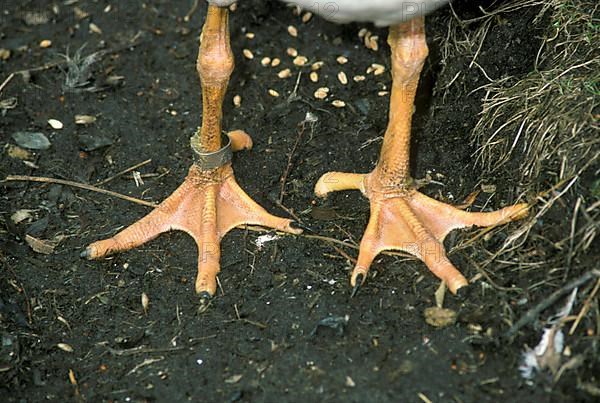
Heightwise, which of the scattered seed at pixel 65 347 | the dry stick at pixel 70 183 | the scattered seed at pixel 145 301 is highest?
the dry stick at pixel 70 183

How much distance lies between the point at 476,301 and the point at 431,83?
1195mm

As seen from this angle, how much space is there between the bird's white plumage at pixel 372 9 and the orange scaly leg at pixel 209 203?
1.85 ft

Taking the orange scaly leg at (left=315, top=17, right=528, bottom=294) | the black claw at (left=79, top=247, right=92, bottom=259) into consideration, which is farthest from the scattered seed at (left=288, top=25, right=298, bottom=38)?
the black claw at (left=79, top=247, right=92, bottom=259)

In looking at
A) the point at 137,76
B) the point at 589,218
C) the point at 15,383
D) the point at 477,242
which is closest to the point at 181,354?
the point at 15,383

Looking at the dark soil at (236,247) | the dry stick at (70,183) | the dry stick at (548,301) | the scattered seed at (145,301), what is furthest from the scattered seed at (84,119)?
the dry stick at (548,301)

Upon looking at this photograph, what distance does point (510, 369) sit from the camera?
2775 mm

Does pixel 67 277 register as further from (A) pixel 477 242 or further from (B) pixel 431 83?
(B) pixel 431 83

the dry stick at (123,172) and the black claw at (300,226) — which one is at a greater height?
the black claw at (300,226)

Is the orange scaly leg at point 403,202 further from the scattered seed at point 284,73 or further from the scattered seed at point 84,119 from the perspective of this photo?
the scattered seed at point 84,119

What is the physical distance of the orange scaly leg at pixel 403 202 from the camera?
314 cm

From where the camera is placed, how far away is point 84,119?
3.93 meters

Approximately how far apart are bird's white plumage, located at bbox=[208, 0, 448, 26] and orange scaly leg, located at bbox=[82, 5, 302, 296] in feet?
1.85

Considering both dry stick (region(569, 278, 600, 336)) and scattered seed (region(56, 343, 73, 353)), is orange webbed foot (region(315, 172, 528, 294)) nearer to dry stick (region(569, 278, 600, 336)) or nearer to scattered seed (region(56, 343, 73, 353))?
dry stick (region(569, 278, 600, 336))

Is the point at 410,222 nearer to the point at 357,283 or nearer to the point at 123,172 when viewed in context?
the point at 357,283
